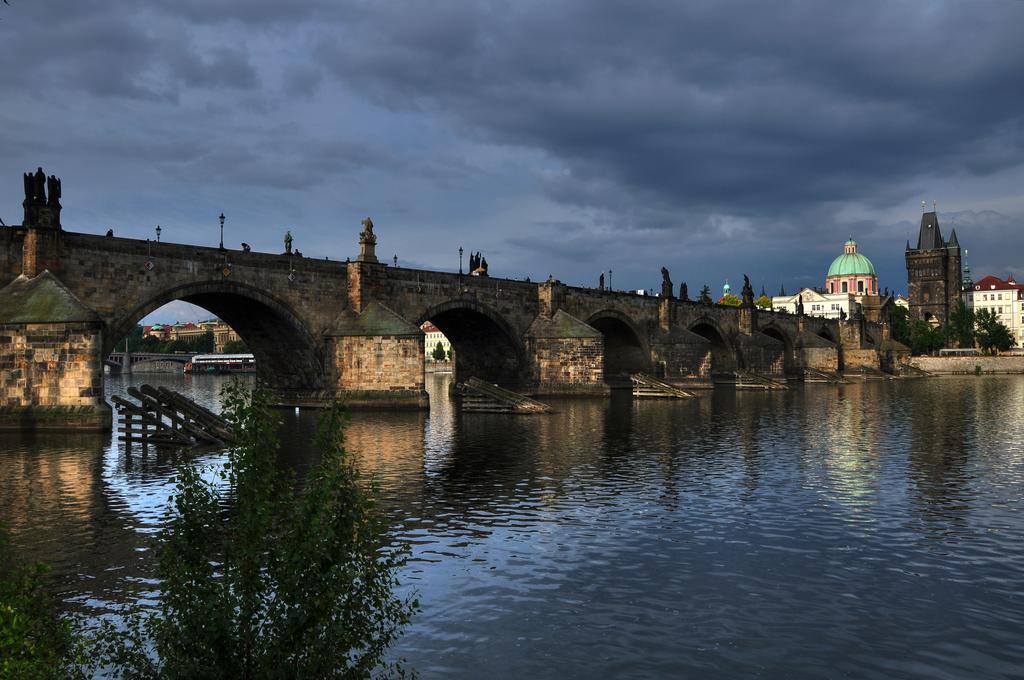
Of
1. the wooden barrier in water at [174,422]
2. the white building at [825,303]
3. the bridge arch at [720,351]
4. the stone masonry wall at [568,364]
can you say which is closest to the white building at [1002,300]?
the white building at [825,303]

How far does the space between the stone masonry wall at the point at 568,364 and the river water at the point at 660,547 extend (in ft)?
85.5

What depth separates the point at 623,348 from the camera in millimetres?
71250

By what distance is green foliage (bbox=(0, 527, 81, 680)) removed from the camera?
506 centimetres

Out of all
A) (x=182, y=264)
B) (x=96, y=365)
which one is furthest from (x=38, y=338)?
(x=182, y=264)

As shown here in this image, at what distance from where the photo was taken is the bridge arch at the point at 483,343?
53312mm

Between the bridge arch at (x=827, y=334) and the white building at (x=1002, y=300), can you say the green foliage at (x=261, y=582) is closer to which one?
the bridge arch at (x=827, y=334)

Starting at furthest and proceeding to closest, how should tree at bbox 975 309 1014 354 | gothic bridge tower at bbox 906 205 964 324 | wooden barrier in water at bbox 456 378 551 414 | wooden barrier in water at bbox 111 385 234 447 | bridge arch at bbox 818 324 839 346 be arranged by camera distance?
1. gothic bridge tower at bbox 906 205 964 324
2. tree at bbox 975 309 1014 354
3. bridge arch at bbox 818 324 839 346
4. wooden barrier in water at bbox 456 378 551 414
5. wooden barrier in water at bbox 111 385 234 447

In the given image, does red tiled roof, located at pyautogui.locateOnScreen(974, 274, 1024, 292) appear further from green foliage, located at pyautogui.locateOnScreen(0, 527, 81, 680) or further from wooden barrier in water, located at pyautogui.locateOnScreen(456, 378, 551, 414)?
green foliage, located at pyautogui.locateOnScreen(0, 527, 81, 680)

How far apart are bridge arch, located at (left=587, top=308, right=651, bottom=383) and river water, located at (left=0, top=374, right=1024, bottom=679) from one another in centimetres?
4079

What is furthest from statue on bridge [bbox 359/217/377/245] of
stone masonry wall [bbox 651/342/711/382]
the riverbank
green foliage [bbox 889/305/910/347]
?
green foliage [bbox 889/305/910/347]

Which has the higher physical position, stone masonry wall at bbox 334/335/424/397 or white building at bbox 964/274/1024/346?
white building at bbox 964/274/1024/346

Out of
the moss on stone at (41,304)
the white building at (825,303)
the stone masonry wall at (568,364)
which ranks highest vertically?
the white building at (825,303)

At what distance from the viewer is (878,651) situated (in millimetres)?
8609

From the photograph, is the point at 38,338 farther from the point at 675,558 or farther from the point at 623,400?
the point at 623,400
